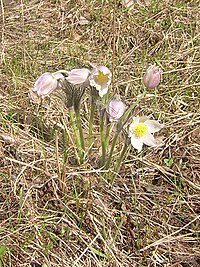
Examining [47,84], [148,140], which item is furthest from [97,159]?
[47,84]

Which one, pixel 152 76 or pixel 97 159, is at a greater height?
pixel 152 76

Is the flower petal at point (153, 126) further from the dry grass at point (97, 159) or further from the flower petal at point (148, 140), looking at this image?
the dry grass at point (97, 159)

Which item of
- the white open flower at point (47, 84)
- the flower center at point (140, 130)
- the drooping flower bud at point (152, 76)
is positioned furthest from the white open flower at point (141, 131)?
the white open flower at point (47, 84)

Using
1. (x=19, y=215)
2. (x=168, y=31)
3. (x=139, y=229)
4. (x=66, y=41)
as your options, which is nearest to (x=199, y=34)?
(x=168, y=31)

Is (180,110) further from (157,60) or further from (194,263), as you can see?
(194,263)

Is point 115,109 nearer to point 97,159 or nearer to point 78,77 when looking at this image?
point 78,77
